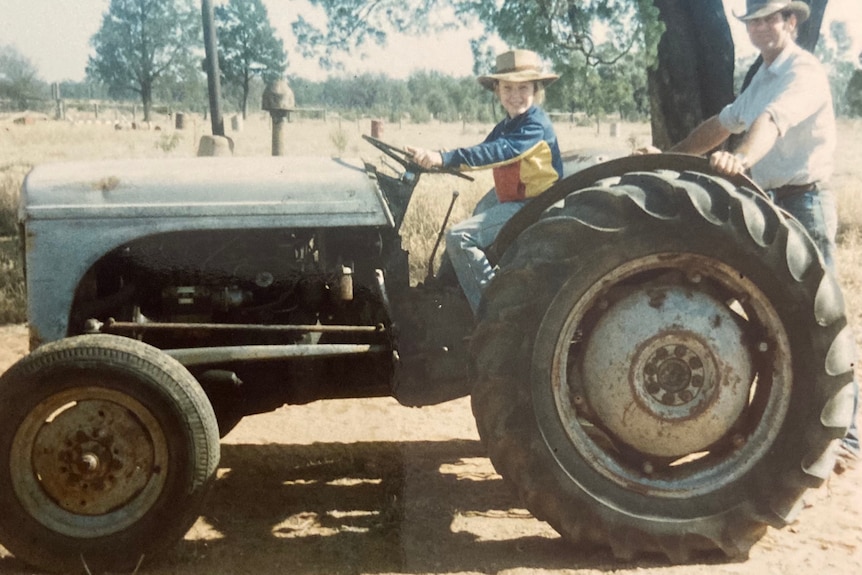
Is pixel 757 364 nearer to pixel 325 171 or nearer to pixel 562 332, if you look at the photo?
pixel 562 332

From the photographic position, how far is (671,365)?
3.47 meters

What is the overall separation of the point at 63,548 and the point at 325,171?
6.46 feet

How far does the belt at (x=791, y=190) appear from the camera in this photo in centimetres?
429

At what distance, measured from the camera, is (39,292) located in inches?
146

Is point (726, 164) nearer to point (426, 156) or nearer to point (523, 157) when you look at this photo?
point (523, 157)

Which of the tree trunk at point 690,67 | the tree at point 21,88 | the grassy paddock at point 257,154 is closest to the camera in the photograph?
the tree trunk at point 690,67

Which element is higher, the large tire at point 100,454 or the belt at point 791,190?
the belt at point 791,190

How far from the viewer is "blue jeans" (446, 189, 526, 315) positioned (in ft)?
12.9

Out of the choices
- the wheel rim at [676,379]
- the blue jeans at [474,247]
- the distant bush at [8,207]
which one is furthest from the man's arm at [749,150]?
the distant bush at [8,207]

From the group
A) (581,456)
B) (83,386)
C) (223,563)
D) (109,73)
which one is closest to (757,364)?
(581,456)

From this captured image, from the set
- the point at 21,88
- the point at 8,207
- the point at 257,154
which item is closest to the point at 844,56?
the point at 257,154

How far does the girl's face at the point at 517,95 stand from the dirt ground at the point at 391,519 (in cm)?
A: 196

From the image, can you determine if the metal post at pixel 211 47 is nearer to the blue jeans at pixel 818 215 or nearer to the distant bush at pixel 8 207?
the distant bush at pixel 8 207

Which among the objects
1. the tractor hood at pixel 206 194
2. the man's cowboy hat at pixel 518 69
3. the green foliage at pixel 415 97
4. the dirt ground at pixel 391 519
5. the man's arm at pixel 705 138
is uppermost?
the green foliage at pixel 415 97
